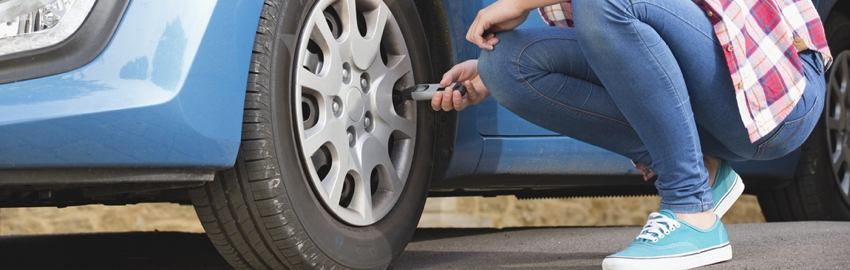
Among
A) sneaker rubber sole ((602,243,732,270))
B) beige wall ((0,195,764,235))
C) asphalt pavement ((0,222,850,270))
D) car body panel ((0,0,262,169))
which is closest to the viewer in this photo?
car body panel ((0,0,262,169))

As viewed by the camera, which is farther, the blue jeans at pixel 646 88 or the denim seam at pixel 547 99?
the denim seam at pixel 547 99

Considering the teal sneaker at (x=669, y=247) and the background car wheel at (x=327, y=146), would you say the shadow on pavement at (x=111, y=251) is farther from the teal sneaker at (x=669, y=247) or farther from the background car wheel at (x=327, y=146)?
the teal sneaker at (x=669, y=247)

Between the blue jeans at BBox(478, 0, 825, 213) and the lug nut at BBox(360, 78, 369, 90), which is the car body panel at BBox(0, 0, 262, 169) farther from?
the blue jeans at BBox(478, 0, 825, 213)

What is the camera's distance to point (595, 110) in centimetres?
184

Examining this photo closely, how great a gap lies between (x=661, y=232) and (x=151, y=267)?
1.05 m

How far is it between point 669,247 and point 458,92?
0.48 metres

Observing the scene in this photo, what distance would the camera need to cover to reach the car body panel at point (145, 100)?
126cm

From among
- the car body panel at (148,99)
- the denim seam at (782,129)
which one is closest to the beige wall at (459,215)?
the denim seam at (782,129)

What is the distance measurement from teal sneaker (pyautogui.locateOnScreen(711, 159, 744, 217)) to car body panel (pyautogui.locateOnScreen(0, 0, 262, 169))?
96 centimetres

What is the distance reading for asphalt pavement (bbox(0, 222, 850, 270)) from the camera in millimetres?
1813

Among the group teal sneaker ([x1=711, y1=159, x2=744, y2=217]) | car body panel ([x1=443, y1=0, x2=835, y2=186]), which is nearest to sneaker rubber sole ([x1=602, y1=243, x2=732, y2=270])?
teal sneaker ([x1=711, y1=159, x2=744, y2=217])

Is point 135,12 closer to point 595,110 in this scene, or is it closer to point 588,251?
point 595,110

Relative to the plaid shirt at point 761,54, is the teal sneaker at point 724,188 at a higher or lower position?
lower

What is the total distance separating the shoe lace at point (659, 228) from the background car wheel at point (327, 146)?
0.46 m
